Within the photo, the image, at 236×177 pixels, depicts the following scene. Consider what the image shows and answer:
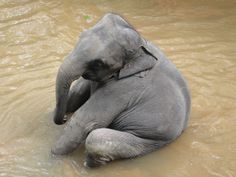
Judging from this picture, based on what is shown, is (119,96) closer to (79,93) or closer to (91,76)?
(91,76)

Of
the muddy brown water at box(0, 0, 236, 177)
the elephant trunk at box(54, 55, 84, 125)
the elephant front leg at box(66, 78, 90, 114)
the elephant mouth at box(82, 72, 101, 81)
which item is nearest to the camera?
the elephant trunk at box(54, 55, 84, 125)

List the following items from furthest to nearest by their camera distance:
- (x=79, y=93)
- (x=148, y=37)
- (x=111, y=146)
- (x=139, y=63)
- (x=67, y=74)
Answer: (x=148, y=37) < (x=79, y=93) < (x=139, y=63) < (x=111, y=146) < (x=67, y=74)

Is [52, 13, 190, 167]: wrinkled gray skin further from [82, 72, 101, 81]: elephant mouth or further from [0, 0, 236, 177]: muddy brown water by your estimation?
[0, 0, 236, 177]: muddy brown water

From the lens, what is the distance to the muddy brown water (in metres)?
3.97

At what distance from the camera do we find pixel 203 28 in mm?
6465

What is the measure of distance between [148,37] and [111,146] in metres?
2.58

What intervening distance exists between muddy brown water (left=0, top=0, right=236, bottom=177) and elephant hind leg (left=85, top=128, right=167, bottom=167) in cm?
8

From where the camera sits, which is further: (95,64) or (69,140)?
(69,140)

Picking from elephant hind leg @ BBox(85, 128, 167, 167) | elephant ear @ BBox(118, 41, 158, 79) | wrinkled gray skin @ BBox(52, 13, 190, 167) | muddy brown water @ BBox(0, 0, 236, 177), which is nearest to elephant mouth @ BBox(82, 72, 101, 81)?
wrinkled gray skin @ BBox(52, 13, 190, 167)

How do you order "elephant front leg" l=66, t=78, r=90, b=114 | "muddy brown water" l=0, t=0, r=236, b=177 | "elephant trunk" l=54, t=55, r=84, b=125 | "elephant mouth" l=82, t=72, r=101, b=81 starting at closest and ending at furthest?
"elephant trunk" l=54, t=55, r=84, b=125, "elephant mouth" l=82, t=72, r=101, b=81, "muddy brown water" l=0, t=0, r=236, b=177, "elephant front leg" l=66, t=78, r=90, b=114

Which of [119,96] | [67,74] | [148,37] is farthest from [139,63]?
[148,37]

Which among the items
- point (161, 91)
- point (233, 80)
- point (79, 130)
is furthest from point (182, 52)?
point (79, 130)

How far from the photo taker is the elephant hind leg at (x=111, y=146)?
3.76 meters

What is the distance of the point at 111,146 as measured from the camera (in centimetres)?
381
